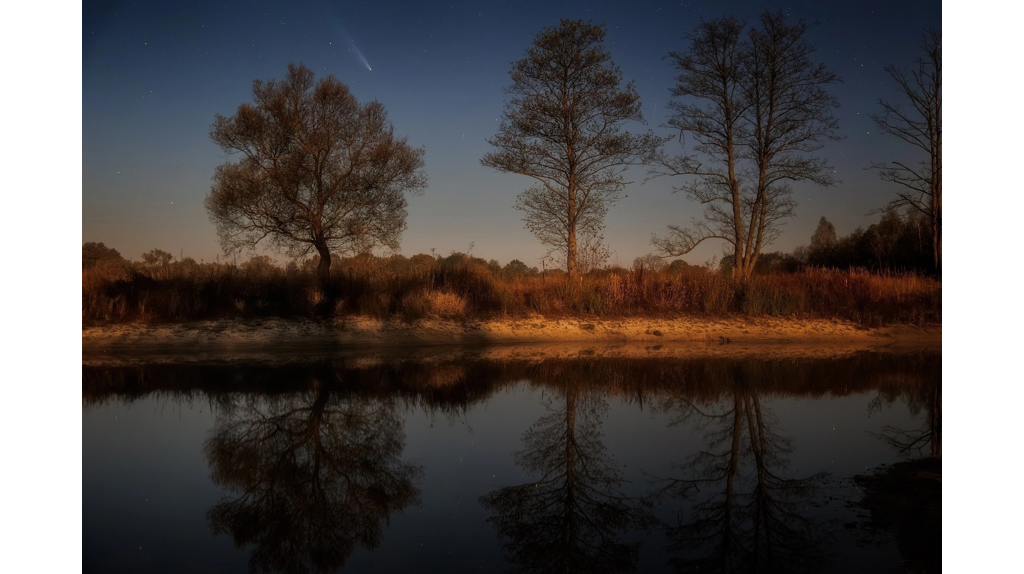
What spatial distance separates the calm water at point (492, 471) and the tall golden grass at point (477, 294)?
267 inches

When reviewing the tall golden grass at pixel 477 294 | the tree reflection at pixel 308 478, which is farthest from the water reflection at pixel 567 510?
the tall golden grass at pixel 477 294

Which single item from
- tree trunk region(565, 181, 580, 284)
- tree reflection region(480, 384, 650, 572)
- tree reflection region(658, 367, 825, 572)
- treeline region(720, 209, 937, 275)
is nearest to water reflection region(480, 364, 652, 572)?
tree reflection region(480, 384, 650, 572)

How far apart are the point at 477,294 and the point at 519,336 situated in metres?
2.58

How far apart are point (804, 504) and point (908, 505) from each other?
82 cm

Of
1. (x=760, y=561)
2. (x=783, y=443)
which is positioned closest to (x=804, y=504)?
(x=760, y=561)

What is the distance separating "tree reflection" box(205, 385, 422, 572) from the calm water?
0.02 metres

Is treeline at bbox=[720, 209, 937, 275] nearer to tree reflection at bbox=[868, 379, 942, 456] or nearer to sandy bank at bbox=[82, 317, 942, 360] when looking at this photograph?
sandy bank at bbox=[82, 317, 942, 360]

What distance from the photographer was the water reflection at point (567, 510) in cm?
414

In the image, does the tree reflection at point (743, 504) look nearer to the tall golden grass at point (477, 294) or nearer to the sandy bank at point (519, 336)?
the sandy bank at point (519, 336)

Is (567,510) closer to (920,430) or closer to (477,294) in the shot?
(920,430)

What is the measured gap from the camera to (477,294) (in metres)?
19.6

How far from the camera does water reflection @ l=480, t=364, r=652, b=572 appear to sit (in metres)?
4.14

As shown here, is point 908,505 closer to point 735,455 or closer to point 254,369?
point 735,455

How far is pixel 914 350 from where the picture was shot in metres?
16.1
